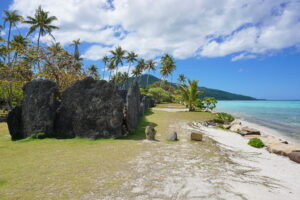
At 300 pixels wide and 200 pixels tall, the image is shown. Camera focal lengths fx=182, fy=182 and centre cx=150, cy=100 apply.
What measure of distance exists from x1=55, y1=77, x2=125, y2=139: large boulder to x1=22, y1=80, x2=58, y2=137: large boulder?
0.46m

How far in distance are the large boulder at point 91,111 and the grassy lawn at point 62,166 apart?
2.14 ft

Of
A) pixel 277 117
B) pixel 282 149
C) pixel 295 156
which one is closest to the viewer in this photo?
pixel 295 156

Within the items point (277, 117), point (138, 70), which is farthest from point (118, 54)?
point (277, 117)

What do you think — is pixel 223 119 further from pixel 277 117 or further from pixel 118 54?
pixel 118 54

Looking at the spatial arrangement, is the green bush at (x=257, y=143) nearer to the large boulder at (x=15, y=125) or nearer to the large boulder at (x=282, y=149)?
the large boulder at (x=282, y=149)

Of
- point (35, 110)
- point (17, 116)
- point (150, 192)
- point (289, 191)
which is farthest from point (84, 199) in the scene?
point (17, 116)

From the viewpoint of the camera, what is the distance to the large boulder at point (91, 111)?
9.31 metres

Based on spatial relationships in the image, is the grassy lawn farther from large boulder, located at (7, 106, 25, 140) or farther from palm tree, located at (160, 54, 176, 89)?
palm tree, located at (160, 54, 176, 89)

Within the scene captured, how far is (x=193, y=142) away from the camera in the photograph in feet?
28.6

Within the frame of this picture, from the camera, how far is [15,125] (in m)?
9.77

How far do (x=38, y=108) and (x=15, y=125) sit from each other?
1.63 m

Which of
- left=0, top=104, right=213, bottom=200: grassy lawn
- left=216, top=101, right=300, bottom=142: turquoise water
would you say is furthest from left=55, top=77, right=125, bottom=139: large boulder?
left=216, top=101, right=300, bottom=142: turquoise water

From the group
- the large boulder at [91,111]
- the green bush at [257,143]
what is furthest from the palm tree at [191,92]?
the large boulder at [91,111]

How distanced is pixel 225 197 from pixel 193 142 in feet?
16.1
